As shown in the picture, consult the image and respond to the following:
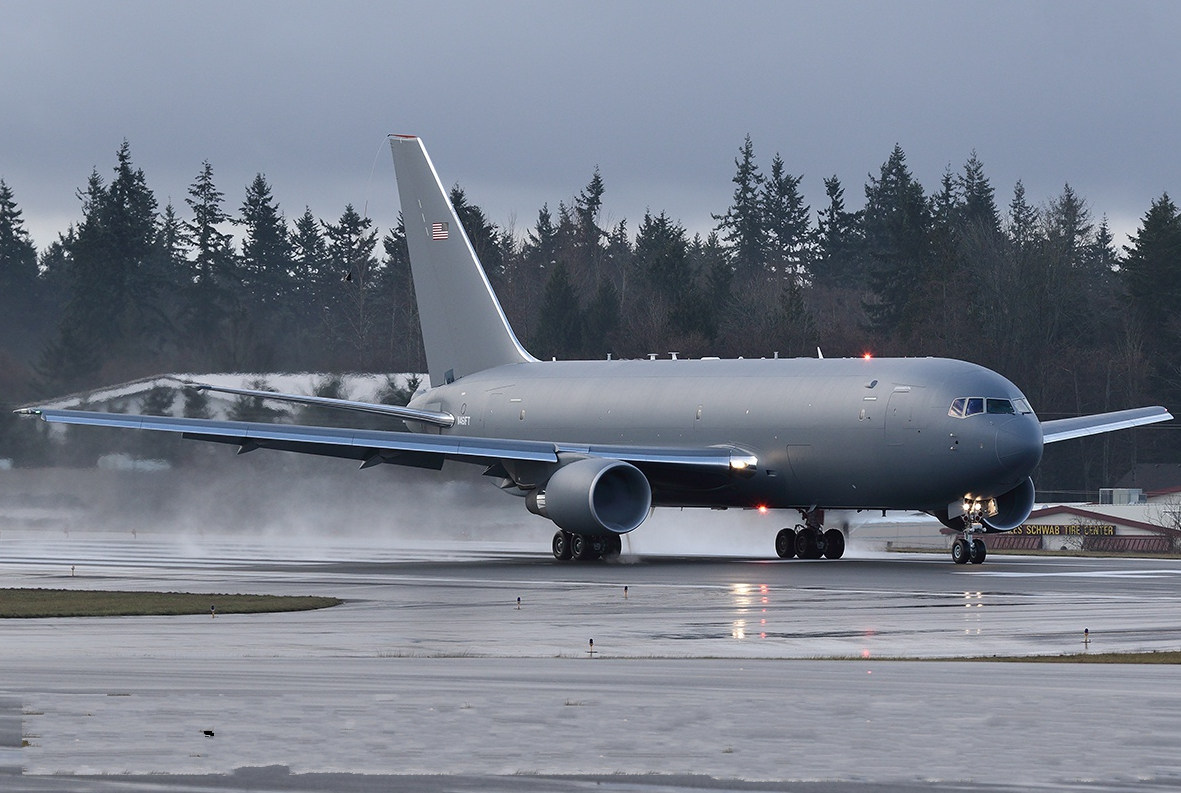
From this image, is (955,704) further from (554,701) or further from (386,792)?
(386,792)

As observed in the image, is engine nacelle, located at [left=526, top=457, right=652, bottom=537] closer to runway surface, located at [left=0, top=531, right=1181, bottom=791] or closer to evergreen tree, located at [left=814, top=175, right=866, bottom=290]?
runway surface, located at [left=0, top=531, right=1181, bottom=791]

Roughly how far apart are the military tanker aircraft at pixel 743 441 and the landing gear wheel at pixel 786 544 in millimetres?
46

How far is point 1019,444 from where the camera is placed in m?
40.0

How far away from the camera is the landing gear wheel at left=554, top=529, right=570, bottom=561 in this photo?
43094mm

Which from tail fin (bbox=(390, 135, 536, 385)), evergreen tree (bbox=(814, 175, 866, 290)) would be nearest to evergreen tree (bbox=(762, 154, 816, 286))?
evergreen tree (bbox=(814, 175, 866, 290))

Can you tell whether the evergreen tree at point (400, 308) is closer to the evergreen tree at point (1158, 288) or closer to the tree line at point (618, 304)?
the tree line at point (618, 304)

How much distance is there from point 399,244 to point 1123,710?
115 m

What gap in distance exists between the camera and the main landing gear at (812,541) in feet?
147

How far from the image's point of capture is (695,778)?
36.0 ft

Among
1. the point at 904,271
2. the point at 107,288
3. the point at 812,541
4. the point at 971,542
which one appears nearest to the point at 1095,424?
the point at 971,542

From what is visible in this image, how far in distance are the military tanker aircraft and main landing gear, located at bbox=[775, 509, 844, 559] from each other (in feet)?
0.14

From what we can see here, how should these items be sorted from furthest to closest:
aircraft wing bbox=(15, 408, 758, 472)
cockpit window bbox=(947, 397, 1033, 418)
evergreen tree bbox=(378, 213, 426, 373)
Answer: evergreen tree bbox=(378, 213, 426, 373), aircraft wing bbox=(15, 408, 758, 472), cockpit window bbox=(947, 397, 1033, 418)

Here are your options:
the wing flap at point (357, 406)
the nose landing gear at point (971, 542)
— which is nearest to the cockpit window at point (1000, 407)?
the nose landing gear at point (971, 542)

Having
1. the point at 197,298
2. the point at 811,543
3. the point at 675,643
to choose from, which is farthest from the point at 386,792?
the point at 197,298
